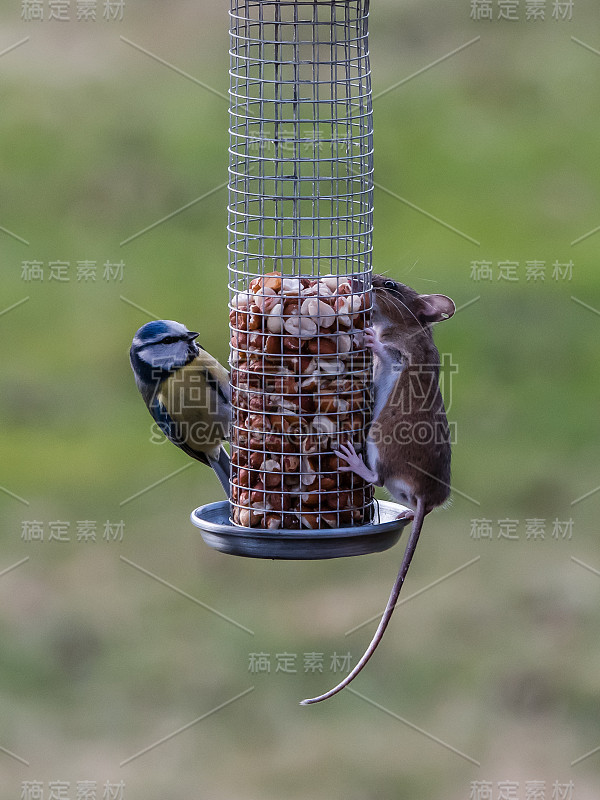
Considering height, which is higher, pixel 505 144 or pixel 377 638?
pixel 505 144

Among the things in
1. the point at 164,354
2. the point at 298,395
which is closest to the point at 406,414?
the point at 298,395

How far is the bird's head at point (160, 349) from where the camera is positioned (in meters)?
5.29

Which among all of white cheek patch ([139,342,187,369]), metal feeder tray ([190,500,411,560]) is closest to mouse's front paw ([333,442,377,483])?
metal feeder tray ([190,500,411,560])

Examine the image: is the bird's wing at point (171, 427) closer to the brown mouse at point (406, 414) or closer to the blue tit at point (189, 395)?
the blue tit at point (189, 395)

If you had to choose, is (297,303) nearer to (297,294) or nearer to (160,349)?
(297,294)

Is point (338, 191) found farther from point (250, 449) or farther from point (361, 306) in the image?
point (250, 449)

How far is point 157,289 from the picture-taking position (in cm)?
1065

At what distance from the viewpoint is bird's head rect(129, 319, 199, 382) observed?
5285mm

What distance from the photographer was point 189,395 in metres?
5.52

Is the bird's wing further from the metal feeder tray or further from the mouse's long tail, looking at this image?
the mouse's long tail

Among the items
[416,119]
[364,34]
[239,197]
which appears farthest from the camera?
[416,119]

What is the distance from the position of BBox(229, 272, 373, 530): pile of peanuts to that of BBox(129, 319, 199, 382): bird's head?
0.36 meters

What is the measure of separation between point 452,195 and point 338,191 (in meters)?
6.81

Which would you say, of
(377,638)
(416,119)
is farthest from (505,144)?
(377,638)
